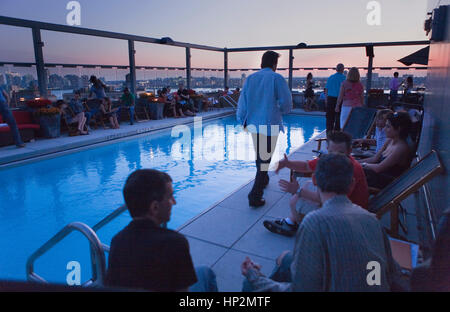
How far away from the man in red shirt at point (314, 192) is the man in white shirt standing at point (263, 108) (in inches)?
26.3

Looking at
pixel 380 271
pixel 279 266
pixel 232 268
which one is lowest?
pixel 232 268

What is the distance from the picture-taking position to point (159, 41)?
37.4 feet

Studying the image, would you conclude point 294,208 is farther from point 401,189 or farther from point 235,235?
point 401,189

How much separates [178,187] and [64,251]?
2.03 meters

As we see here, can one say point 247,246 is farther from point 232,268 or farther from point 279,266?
point 279,266

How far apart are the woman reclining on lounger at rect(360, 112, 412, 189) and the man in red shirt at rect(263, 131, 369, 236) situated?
784mm

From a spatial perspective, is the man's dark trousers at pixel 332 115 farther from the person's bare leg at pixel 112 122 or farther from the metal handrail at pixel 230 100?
the metal handrail at pixel 230 100

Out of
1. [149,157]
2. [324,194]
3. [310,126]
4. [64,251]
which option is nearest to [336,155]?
[324,194]

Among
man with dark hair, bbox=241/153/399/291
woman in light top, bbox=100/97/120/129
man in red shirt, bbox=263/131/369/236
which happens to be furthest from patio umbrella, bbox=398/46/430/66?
man with dark hair, bbox=241/153/399/291

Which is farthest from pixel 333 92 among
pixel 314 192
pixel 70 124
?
pixel 70 124

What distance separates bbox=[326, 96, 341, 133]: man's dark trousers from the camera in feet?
21.0

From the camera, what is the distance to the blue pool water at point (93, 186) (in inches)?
131

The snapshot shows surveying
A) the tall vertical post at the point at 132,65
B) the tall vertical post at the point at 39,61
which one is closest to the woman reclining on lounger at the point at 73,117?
the tall vertical post at the point at 39,61

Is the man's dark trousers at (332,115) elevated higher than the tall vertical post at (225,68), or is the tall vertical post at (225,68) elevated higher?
the tall vertical post at (225,68)
